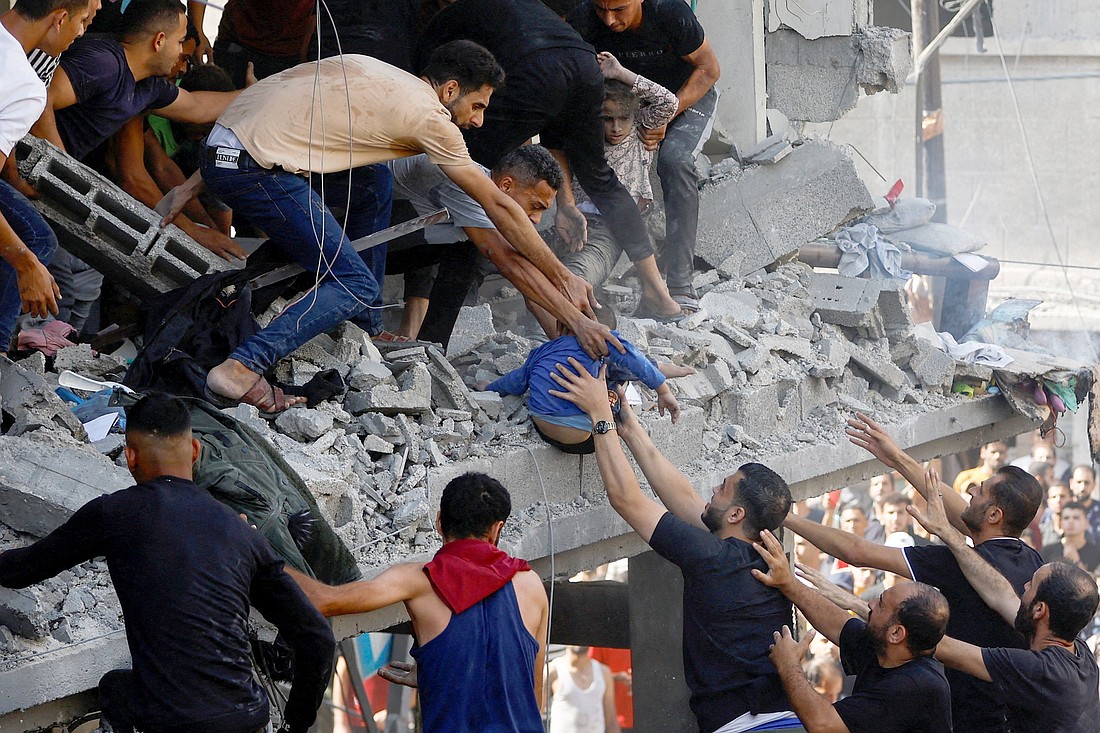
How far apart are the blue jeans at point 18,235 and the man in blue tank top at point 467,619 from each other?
200 centimetres

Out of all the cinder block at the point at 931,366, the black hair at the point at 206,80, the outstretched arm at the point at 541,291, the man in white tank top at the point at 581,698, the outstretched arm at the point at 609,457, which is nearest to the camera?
the outstretched arm at the point at 609,457

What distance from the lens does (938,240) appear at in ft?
30.7

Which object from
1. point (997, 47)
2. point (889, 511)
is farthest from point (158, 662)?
point (997, 47)

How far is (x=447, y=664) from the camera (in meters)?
3.82

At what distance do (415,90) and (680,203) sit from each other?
9.62 ft

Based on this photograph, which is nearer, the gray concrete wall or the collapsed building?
the collapsed building

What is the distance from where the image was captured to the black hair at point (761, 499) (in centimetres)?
456

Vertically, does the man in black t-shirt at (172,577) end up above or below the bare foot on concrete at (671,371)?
above

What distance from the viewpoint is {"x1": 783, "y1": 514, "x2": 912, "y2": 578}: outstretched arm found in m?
5.33

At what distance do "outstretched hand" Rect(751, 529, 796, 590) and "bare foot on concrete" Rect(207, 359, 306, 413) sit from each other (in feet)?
6.12

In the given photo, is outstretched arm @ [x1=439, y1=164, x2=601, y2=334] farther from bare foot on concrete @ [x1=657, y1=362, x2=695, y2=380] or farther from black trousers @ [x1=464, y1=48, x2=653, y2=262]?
black trousers @ [x1=464, y1=48, x2=653, y2=262]

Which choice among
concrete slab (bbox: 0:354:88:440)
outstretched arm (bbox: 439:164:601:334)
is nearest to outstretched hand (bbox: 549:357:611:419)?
outstretched arm (bbox: 439:164:601:334)

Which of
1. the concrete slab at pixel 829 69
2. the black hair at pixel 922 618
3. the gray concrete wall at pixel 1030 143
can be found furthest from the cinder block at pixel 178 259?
the gray concrete wall at pixel 1030 143

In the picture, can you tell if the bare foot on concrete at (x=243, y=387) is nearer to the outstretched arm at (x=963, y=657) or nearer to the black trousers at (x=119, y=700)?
the black trousers at (x=119, y=700)
